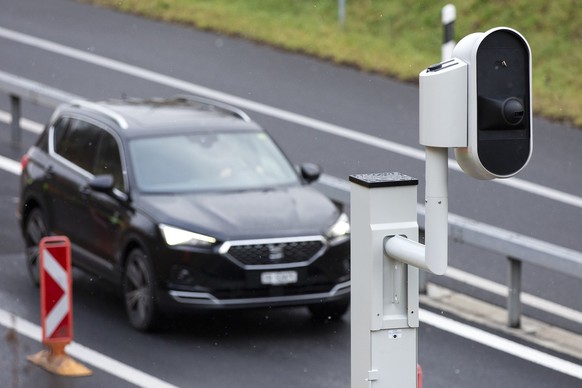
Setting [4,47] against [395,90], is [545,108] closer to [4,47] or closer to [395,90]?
[395,90]

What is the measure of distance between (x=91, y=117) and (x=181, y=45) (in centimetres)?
913

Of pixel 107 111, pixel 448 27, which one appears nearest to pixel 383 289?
pixel 107 111

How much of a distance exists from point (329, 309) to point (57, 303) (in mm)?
2406

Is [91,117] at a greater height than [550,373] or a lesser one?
greater

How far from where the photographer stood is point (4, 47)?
2178 centimetres

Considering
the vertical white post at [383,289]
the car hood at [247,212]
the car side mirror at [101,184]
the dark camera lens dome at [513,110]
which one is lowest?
the car hood at [247,212]

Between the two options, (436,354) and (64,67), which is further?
(64,67)

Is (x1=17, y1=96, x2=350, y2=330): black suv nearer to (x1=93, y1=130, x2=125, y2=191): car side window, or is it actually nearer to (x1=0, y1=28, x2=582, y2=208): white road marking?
(x1=93, y1=130, x2=125, y2=191): car side window

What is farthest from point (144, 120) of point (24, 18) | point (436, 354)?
point (24, 18)

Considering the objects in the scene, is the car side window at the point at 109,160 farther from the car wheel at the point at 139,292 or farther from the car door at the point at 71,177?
the car wheel at the point at 139,292

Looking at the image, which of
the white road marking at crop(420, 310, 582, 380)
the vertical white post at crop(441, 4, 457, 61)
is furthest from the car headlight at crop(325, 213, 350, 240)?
the vertical white post at crop(441, 4, 457, 61)

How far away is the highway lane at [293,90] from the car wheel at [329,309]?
4746mm

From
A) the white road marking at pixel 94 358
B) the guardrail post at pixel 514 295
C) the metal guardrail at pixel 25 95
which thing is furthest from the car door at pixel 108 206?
the metal guardrail at pixel 25 95

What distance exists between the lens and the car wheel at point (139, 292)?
37.5 ft
